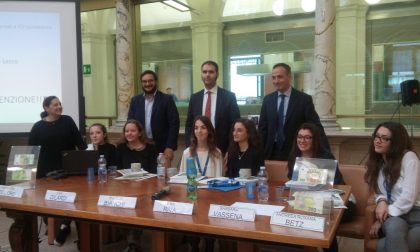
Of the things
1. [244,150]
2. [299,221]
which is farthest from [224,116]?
[299,221]

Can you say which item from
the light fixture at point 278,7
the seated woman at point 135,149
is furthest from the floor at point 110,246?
the light fixture at point 278,7

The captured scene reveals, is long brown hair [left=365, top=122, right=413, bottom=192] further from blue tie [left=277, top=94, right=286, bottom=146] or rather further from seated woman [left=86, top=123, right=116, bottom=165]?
seated woman [left=86, top=123, right=116, bottom=165]

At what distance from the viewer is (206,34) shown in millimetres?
6930

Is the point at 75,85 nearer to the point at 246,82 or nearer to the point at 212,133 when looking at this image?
the point at 212,133

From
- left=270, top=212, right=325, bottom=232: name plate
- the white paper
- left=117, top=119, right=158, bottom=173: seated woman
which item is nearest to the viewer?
left=270, top=212, right=325, bottom=232: name plate

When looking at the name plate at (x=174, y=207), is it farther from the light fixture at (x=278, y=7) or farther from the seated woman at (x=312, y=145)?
the light fixture at (x=278, y=7)

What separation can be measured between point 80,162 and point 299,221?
1.99m

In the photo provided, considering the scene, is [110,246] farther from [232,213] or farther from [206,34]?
[206,34]

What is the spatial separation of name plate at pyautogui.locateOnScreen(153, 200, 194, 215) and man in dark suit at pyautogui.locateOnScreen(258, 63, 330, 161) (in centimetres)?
163

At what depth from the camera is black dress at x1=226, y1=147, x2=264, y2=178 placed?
9.90 feet

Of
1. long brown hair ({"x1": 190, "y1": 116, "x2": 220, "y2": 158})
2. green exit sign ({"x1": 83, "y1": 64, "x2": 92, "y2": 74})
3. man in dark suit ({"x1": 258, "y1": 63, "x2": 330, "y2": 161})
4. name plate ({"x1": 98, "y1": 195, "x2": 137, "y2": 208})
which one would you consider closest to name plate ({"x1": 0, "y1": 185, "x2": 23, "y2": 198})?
name plate ({"x1": 98, "y1": 195, "x2": 137, "y2": 208})

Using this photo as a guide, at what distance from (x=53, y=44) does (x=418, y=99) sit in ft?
12.9

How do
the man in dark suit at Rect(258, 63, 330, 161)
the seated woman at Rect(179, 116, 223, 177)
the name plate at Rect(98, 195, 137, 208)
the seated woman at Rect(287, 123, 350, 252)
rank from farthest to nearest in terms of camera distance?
the man in dark suit at Rect(258, 63, 330, 161), the seated woman at Rect(179, 116, 223, 177), the seated woman at Rect(287, 123, 350, 252), the name plate at Rect(98, 195, 137, 208)

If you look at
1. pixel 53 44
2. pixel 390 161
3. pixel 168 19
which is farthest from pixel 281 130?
pixel 168 19
